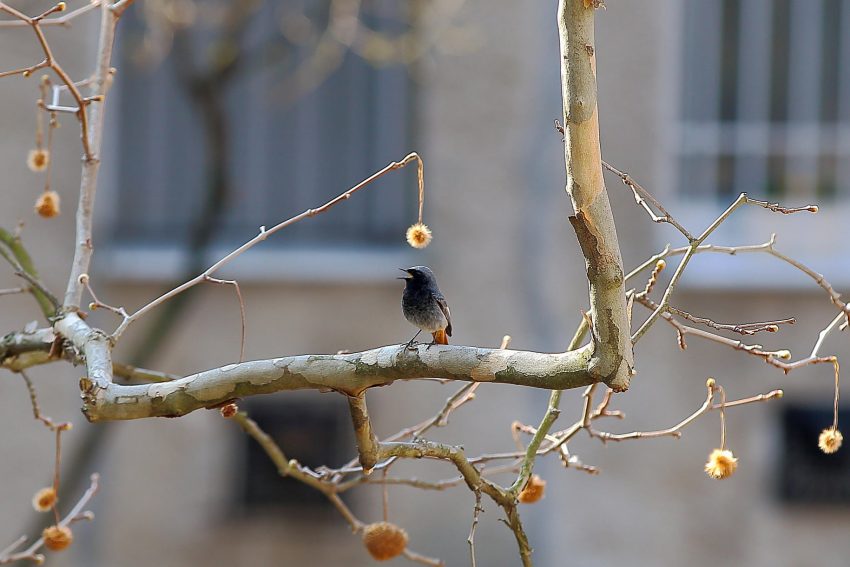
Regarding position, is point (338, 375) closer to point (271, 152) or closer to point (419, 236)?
point (419, 236)

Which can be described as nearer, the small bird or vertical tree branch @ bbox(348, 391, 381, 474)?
vertical tree branch @ bbox(348, 391, 381, 474)

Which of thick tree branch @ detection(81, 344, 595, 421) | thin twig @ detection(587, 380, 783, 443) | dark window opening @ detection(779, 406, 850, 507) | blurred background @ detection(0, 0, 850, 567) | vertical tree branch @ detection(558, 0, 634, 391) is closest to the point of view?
vertical tree branch @ detection(558, 0, 634, 391)

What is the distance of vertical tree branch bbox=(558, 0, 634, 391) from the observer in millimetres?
1843

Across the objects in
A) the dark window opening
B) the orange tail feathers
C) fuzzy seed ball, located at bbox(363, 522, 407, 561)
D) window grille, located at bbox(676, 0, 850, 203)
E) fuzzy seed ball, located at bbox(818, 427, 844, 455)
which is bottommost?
the dark window opening

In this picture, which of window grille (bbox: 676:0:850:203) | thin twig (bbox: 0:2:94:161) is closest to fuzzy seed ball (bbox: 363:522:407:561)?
thin twig (bbox: 0:2:94:161)

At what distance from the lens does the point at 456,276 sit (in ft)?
23.7

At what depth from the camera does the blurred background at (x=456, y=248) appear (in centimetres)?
711

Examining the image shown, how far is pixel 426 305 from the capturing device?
10.5ft

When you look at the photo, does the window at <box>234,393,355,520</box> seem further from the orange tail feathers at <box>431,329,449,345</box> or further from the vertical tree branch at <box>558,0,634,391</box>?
the vertical tree branch at <box>558,0,634,391</box>

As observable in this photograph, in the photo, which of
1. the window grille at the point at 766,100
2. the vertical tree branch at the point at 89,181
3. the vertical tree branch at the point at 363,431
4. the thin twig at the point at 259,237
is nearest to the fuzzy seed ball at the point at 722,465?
the vertical tree branch at the point at 363,431

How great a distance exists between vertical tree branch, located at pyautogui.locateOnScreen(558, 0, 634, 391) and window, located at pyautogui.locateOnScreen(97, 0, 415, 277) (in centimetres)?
542

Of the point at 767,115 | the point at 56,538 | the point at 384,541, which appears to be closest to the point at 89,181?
the point at 56,538

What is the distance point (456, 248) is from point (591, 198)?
5357mm

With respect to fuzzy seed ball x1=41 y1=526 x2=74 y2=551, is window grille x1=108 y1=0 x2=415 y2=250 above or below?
above
